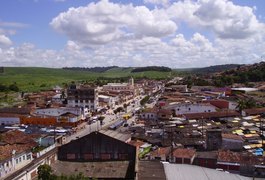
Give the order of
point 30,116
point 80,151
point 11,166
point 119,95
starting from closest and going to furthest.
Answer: point 11,166 < point 80,151 < point 30,116 < point 119,95

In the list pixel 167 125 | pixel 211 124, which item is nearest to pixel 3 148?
pixel 167 125

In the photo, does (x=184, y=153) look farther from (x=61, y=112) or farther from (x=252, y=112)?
(x=61, y=112)

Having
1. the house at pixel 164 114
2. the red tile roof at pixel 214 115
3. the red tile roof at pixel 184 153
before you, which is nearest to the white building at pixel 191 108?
the house at pixel 164 114

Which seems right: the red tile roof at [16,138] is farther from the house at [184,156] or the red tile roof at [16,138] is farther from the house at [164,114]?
the house at [164,114]

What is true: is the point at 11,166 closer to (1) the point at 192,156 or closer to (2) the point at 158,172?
(2) the point at 158,172

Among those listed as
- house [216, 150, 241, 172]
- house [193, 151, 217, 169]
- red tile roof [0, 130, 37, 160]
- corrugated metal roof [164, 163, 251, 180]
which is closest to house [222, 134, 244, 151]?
house [193, 151, 217, 169]

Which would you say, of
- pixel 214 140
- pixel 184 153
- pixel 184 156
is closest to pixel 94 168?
pixel 184 156
